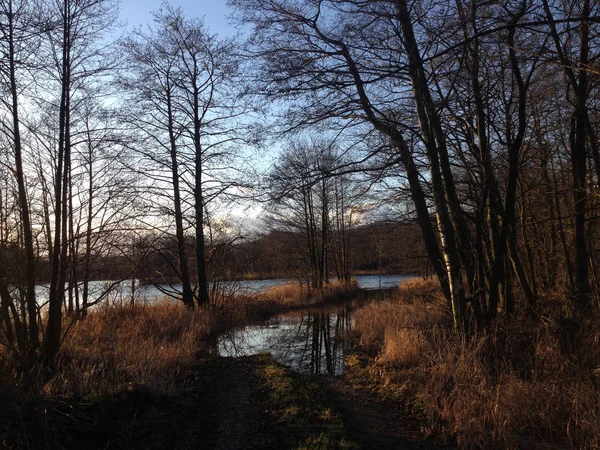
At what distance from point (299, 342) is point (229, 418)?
6.68 m

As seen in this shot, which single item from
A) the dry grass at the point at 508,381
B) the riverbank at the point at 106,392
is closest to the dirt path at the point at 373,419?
the dry grass at the point at 508,381

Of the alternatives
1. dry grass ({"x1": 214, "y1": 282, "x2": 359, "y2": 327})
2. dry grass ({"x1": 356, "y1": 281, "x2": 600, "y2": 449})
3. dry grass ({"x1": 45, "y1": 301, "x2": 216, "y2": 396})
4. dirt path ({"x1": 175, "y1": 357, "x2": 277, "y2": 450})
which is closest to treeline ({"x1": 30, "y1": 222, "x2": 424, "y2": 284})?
dry grass ({"x1": 214, "y1": 282, "x2": 359, "y2": 327})

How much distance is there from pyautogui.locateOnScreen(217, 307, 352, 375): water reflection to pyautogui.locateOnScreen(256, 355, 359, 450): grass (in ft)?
4.87

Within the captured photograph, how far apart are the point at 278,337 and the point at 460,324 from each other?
6970 mm

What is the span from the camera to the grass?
4.54m

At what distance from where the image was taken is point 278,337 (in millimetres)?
13227

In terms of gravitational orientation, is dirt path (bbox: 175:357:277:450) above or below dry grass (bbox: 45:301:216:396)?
below

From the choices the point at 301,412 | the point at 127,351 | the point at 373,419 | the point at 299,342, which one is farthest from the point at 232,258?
the point at 373,419

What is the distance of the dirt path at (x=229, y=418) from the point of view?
4914 millimetres

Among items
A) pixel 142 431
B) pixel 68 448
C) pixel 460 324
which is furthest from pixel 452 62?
pixel 68 448

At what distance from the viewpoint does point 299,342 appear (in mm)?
12352

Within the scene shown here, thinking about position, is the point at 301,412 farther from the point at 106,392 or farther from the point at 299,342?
the point at 299,342

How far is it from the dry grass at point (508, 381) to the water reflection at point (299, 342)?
165 centimetres

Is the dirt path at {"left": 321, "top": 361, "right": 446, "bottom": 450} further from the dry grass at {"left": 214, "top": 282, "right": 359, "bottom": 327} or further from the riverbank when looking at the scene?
the dry grass at {"left": 214, "top": 282, "right": 359, "bottom": 327}
